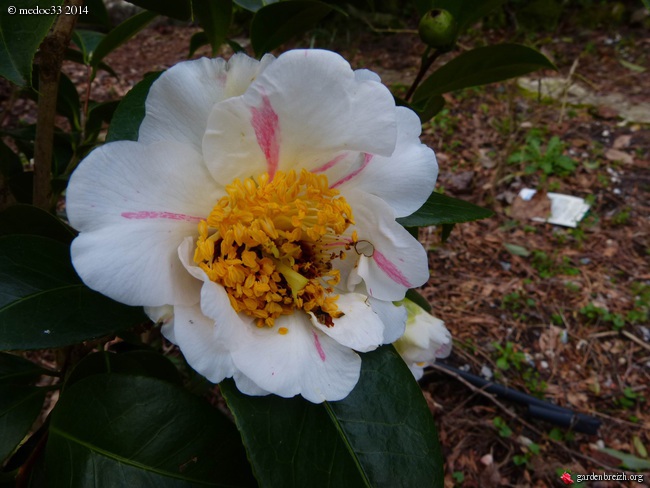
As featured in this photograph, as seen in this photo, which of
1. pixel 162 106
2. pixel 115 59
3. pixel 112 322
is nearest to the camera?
pixel 162 106

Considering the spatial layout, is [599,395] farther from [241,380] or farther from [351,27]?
[351,27]

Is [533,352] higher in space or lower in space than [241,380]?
lower

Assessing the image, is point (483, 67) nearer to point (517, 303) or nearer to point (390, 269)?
point (390, 269)

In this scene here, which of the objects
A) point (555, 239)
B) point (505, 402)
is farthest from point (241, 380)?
point (555, 239)

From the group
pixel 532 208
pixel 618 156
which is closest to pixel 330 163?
pixel 532 208

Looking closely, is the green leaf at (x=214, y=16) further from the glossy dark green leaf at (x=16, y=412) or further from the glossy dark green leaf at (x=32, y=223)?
the glossy dark green leaf at (x=16, y=412)

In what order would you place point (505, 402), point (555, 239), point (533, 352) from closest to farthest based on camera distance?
point (505, 402) < point (533, 352) < point (555, 239)

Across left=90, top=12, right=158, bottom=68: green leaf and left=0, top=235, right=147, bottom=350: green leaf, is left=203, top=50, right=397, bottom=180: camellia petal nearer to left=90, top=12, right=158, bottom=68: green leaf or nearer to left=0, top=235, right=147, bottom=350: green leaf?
left=0, top=235, right=147, bottom=350: green leaf

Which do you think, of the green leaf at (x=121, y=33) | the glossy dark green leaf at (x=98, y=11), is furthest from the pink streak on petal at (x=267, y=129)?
the glossy dark green leaf at (x=98, y=11)
